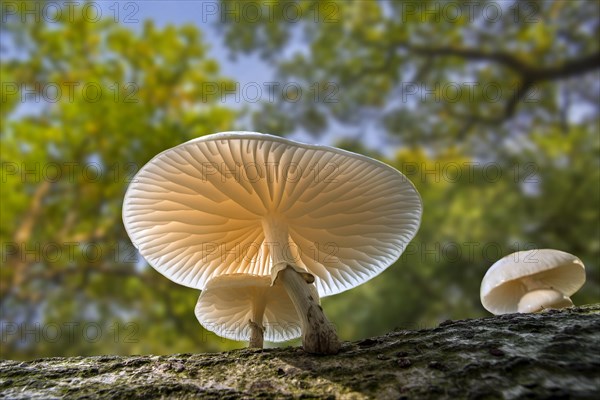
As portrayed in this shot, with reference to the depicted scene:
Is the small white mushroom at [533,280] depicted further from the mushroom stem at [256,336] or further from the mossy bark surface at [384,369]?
the mushroom stem at [256,336]

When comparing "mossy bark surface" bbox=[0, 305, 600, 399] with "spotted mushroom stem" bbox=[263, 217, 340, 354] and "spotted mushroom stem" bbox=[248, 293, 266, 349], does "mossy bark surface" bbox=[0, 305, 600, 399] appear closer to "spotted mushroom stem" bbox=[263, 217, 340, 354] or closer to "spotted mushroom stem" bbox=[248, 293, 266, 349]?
"spotted mushroom stem" bbox=[263, 217, 340, 354]

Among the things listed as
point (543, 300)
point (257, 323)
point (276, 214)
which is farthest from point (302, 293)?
point (543, 300)

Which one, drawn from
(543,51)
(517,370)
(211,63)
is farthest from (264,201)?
(543,51)

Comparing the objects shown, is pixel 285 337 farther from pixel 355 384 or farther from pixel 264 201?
pixel 355 384

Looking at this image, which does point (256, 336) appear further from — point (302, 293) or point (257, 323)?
point (302, 293)

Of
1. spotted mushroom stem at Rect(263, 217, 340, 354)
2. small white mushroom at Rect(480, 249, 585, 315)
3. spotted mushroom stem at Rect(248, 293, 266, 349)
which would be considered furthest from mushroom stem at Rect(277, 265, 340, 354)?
small white mushroom at Rect(480, 249, 585, 315)

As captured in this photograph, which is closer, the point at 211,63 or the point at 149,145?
the point at 149,145
